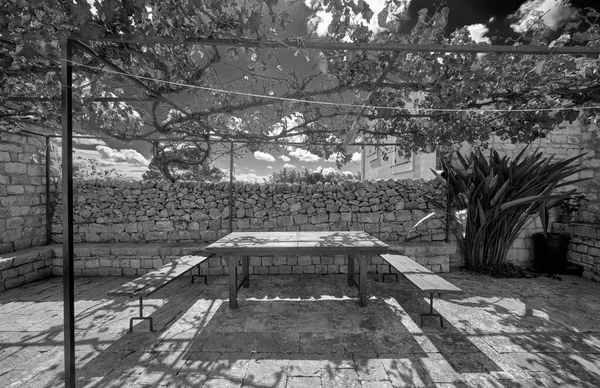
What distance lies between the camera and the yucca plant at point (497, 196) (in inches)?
180

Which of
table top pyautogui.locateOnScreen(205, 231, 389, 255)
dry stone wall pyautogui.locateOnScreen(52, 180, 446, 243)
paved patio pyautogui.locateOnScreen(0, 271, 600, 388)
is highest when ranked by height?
dry stone wall pyautogui.locateOnScreen(52, 180, 446, 243)

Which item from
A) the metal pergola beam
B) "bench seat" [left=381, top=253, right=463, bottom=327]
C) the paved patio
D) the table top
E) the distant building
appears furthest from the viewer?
the distant building

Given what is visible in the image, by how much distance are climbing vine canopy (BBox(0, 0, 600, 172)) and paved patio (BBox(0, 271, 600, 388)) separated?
8.11 ft

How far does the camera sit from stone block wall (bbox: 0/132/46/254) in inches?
174

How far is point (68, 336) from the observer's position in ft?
6.27

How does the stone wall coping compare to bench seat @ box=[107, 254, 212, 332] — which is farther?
the stone wall coping

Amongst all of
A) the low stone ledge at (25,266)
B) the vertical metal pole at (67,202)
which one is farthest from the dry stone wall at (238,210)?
the vertical metal pole at (67,202)

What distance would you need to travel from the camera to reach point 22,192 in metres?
4.70

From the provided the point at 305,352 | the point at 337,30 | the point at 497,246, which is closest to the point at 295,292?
the point at 305,352

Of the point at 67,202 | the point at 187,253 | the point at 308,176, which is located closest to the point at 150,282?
the point at 67,202

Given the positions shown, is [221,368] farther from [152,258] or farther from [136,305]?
[152,258]

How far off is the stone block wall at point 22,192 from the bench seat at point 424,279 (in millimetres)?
6357

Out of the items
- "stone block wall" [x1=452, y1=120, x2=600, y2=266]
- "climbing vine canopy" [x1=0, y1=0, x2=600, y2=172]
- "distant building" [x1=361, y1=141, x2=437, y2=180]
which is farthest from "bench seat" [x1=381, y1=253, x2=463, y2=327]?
"distant building" [x1=361, y1=141, x2=437, y2=180]

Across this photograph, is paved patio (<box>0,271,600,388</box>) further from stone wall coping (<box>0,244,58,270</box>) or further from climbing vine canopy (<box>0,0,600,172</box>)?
climbing vine canopy (<box>0,0,600,172</box>)
